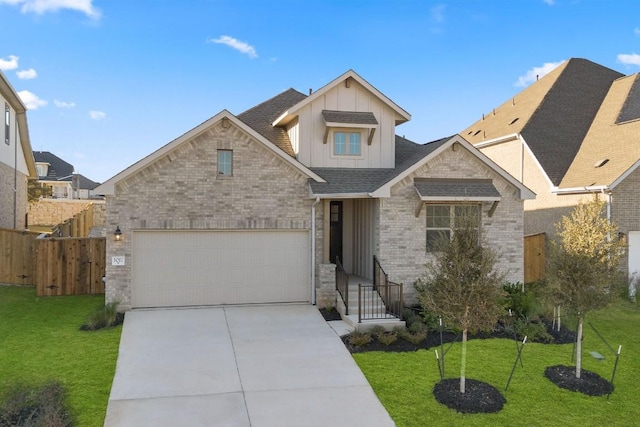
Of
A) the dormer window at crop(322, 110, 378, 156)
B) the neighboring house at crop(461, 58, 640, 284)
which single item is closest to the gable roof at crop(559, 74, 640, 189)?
the neighboring house at crop(461, 58, 640, 284)

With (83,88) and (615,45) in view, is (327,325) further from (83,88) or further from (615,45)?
(615,45)

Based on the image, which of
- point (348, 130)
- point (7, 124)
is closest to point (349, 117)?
point (348, 130)

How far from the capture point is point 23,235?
586 inches

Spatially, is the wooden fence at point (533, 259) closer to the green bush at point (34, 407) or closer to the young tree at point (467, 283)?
the young tree at point (467, 283)

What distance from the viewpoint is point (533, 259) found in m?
17.3

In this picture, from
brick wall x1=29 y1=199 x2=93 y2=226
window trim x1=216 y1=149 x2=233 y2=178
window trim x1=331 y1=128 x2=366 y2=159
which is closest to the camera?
window trim x1=216 y1=149 x2=233 y2=178

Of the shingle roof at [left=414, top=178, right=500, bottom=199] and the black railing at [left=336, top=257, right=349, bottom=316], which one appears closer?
the black railing at [left=336, top=257, right=349, bottom=316]

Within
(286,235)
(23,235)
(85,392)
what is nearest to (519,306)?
(286,235)

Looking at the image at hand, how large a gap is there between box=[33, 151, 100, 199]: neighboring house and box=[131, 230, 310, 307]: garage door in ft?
145

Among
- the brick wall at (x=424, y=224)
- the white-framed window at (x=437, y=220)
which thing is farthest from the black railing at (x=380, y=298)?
the white-framed window at (x=437, y=220)

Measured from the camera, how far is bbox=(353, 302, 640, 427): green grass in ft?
24.0

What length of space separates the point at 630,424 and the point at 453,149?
27.0ft

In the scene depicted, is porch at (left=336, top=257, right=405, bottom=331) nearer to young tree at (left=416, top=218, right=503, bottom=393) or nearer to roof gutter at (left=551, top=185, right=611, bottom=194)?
young tree at (left=416, top=218, right=503, bottom=393)

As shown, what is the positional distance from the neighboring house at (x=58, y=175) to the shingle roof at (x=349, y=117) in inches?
1768
